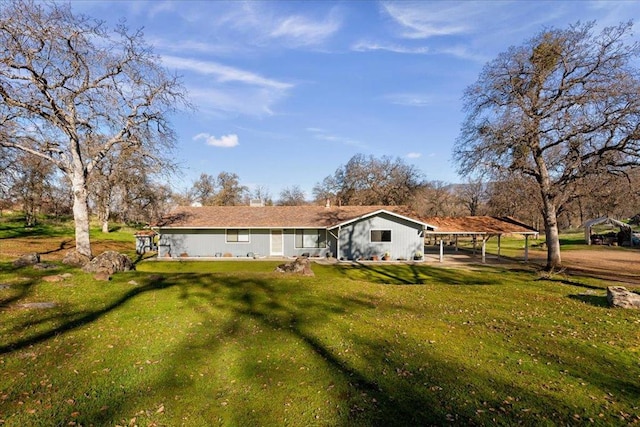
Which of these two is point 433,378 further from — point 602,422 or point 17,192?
point 17,192

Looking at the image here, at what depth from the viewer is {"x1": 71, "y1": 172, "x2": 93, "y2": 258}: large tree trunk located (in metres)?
16.1

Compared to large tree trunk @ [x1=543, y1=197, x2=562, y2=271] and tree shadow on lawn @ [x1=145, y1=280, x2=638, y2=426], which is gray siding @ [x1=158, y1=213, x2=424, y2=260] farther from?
tree shadow on lawn @ [x1=145, y1=280, x2=638, y2=426]

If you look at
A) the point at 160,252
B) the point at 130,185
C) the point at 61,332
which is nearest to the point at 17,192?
the point at 130,185

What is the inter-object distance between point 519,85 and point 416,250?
42.0 feet

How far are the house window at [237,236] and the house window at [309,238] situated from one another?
13.7ft

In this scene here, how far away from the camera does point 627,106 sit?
1697cm

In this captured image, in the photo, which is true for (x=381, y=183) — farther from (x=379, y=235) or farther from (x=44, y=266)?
(x=44, y=266)

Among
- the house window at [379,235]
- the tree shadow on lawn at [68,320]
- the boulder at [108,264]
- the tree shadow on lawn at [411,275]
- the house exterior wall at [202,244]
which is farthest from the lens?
the house exterior wall at [202,244]

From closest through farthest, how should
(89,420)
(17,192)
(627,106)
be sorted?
(89,420)
(627,106)
(17,192)

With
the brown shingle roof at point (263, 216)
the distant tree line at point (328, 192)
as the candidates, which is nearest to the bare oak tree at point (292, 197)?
the distant tree line at point (328, 192)

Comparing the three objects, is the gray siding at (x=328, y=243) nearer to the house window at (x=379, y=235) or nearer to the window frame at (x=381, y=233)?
the window frame at (x=381, y=233)

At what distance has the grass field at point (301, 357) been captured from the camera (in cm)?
498

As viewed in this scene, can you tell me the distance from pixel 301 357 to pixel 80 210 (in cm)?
1481

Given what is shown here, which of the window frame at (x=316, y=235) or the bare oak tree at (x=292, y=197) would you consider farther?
the bare oak tree at (x=292, y=197)
